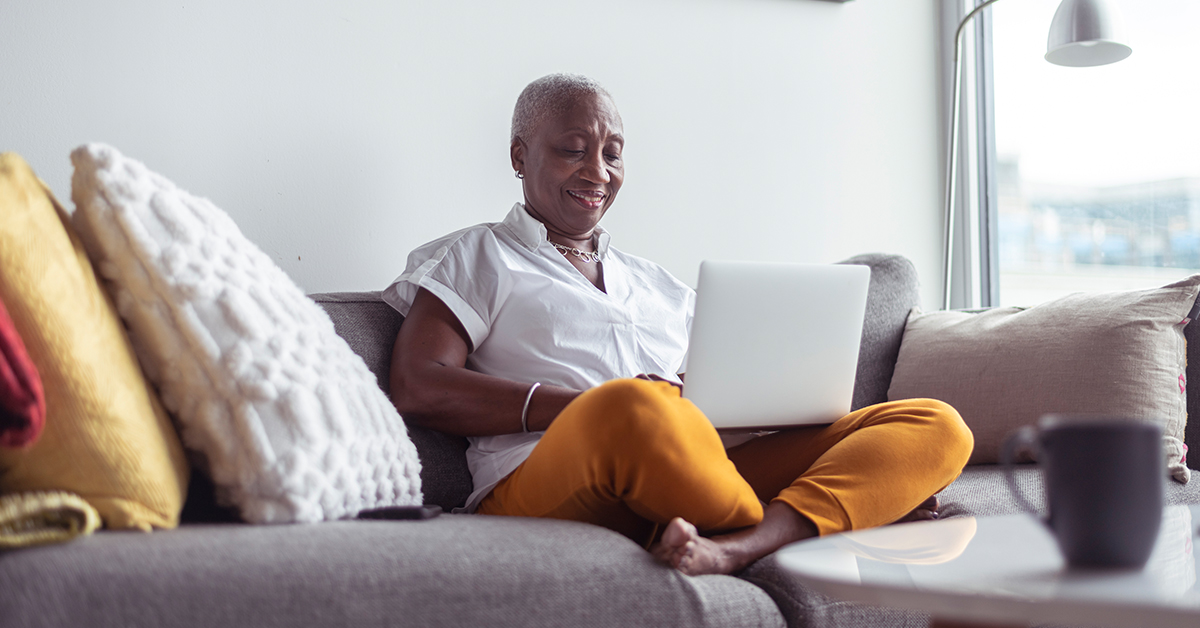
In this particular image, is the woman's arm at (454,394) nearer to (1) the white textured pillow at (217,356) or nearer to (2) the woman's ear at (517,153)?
(1) the white textured pillow at (217,356)

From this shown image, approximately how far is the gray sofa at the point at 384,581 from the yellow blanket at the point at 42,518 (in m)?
0.01

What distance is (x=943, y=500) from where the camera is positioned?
150 centimetres

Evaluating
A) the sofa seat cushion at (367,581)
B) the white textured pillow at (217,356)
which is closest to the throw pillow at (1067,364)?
the sofa seat cushion at (367,581)

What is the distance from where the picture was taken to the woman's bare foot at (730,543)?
→ 1.10m

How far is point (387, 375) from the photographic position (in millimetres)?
1590

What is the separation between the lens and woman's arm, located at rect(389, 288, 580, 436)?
1.48 metres

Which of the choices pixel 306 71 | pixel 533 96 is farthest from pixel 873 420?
pixel 306 71

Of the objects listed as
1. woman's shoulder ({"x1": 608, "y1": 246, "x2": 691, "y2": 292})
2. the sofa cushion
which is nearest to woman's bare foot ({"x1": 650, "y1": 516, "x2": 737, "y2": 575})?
woman's shoulder ({"x1": 608, "y1": 246, "x2": 691, "y2": 292})

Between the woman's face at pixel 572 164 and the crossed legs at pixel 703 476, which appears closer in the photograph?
the crossed legs at pixel 703 476

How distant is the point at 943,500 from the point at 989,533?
28.2 inches

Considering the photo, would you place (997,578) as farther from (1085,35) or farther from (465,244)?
(1085,35)

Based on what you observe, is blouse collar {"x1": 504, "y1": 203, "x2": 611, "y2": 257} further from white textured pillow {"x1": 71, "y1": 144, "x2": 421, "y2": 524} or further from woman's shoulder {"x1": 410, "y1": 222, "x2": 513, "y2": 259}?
white textured pillow {"x1": 71, "y1": 144, "x2": 421, "y2": 524}

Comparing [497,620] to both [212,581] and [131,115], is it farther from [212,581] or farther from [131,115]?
[131,115]

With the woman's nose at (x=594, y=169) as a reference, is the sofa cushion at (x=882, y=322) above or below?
below
